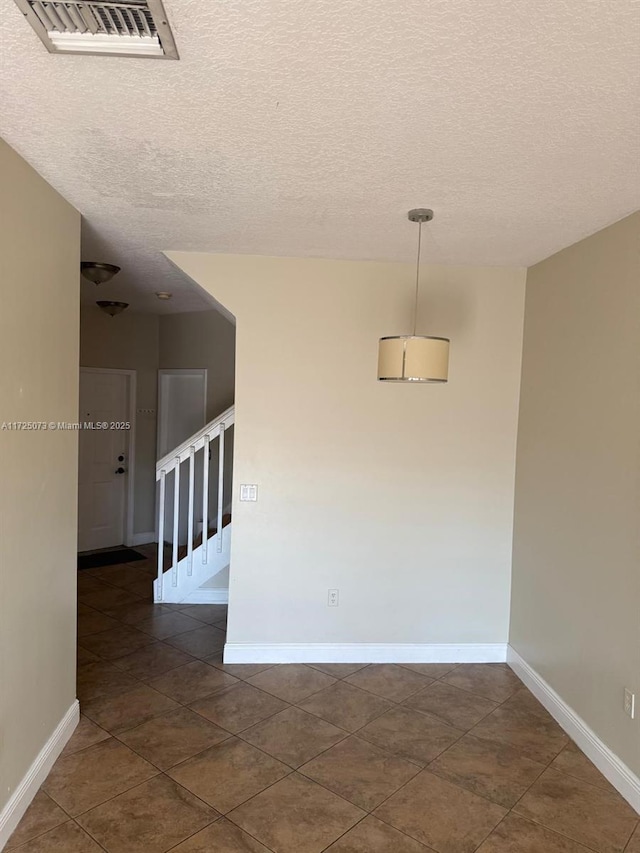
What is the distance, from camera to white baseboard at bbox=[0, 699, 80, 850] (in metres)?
2.06

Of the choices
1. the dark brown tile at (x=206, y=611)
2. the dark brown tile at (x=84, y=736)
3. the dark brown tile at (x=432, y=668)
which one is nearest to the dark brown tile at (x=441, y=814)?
the dark brown tile at (x=432, y=668)

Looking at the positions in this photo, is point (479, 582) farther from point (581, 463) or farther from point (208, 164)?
point (208, 164)

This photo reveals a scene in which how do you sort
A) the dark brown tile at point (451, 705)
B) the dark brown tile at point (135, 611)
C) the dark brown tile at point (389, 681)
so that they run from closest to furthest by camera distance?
the dark brown tile at point (451, 705) < the dark brown tile at point (389, 681) < the dark brown tile at point (135, 611)

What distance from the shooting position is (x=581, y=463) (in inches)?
112

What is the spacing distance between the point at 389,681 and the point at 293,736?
0.81 metres

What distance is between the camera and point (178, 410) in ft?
20.5

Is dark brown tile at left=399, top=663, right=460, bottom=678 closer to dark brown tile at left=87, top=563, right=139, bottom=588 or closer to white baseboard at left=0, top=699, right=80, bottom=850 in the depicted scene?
white baseboard at left=0, top=699, right=80, bottom=850

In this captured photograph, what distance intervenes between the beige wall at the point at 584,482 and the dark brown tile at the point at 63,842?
2.23 m

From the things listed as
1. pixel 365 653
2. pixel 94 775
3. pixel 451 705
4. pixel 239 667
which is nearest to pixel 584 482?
pixel 451 705

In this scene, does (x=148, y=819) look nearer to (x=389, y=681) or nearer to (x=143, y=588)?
(x=389, y=681)

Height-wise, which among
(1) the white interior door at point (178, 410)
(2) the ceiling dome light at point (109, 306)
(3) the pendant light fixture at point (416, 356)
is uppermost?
(2) the ceiling dome light at point (109, 306)

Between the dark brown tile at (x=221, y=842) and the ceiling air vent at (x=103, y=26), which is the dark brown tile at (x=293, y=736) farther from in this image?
the ceiling air vent at (x=103, y=26)

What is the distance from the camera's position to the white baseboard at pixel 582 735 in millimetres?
2398

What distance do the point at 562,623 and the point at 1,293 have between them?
3047 millimetres
